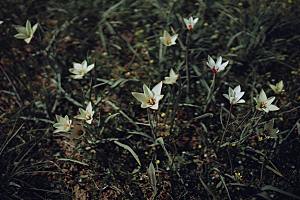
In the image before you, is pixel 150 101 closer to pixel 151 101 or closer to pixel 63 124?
pixel 151 101

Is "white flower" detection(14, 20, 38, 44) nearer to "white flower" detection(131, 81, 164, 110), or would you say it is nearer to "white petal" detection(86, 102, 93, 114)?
"white petal" detection(86, 102, 93, 114)

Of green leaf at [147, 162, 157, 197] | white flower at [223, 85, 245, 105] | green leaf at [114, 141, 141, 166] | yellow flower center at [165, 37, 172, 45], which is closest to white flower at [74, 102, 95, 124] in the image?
green leaf at [114, 141, 141, 166]

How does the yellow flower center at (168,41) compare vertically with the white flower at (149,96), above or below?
above

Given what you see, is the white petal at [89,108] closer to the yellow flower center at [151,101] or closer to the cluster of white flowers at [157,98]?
the cluster of white flowers at [157,98]

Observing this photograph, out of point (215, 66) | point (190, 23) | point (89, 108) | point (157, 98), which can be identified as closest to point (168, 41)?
point (190, 23)

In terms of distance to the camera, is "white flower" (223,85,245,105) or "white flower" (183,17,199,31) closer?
"white flower" (223,85,245,105)

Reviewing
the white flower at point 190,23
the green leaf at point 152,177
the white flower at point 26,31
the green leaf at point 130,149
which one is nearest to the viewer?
the green leaf at point 152,177

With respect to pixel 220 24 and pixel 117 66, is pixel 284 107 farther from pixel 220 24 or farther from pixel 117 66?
pixel 117 66

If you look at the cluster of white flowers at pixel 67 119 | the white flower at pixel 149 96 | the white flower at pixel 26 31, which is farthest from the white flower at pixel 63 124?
the white flower at pixel 26 31
